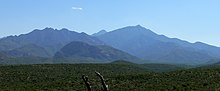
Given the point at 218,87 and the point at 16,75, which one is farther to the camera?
the point at 16,75

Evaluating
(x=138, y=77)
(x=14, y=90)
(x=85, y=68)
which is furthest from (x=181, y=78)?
(x=85, y=68)

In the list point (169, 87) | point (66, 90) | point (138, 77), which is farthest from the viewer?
point (138, 77)

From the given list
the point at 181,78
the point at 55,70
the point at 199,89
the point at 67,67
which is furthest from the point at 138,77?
the point at 67,67

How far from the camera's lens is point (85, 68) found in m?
110

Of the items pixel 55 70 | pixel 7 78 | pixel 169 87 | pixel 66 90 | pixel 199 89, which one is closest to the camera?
pixel 199 89

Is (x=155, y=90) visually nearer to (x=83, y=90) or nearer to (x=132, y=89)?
(x=132, y=89)

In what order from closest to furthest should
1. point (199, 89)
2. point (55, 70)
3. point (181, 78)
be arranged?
point (199, 89)
point (181, 78)
point (55, 70)

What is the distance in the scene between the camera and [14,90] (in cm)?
4994

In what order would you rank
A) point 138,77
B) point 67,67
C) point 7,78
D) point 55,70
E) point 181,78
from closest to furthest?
point 181,78 < point 138,77 < point 7,78 < point 55,70 < point 67,67

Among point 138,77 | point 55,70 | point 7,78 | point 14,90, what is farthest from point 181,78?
point 55,70

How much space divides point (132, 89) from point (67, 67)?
55.8 m

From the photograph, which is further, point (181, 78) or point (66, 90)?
point (181, 78)

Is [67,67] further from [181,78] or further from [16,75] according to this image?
[181,78]

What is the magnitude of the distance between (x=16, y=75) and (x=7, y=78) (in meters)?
2.72
